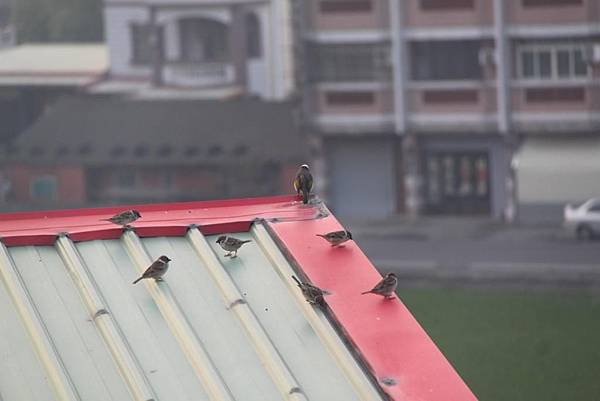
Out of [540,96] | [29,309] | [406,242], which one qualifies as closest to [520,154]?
[540,96]

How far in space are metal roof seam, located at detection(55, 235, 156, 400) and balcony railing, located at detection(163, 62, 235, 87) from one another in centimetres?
3128

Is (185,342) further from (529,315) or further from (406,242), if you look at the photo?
(406,242)

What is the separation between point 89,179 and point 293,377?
92.2 ft

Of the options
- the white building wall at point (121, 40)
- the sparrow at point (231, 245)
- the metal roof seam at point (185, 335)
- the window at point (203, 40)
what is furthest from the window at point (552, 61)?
the metal roof seam at point (185, 335)

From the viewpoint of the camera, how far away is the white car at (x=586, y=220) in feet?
90.8

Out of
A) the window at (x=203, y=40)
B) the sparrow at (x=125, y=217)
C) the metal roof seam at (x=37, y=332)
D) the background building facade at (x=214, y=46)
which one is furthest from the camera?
the window at (x=203, y=40)

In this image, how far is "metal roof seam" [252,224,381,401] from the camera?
743cm

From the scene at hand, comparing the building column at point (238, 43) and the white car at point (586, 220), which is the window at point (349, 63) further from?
the building column at point (238, 43)

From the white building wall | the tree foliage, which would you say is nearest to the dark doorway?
the white building wall

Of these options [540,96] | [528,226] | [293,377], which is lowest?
[528,226]

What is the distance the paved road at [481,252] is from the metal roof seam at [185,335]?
48.4ft

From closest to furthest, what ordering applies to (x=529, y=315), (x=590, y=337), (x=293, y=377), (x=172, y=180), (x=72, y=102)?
(x=293, y=377) → (x=590, y=337) → (x=529, y=315) → (x=172, y=180) → (x=72, y=102)

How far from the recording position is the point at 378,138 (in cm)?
3244

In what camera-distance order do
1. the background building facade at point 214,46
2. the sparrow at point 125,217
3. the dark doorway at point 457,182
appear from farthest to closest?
1. the background building facade at point 214,46
2. the dark doorway at point 457,182
3. the sparrow at point 125,217
